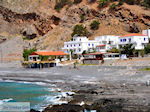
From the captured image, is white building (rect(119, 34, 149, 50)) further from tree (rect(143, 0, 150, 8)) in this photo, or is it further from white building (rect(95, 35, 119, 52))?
tree (rect(143, 0, 150, 8))

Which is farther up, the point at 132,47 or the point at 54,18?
the point at 54,18

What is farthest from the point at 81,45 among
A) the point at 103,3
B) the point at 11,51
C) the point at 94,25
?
the point at 11,51

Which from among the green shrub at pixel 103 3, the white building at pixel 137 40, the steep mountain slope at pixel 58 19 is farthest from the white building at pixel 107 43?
the green shrub at pixel 103 3

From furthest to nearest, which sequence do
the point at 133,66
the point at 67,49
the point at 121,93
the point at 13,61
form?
the point at 13,61, the point at 67,49, the point at 133,66, the point at 121,93

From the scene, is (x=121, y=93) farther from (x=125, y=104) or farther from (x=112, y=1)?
(x=112, y=1)

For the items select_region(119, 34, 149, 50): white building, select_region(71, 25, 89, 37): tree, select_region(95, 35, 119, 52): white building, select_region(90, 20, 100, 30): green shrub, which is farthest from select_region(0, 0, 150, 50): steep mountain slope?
select_region(119, 34, 149, 50): white building

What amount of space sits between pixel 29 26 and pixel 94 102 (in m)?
71.1

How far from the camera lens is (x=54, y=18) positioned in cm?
8712

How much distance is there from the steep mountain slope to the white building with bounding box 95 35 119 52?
841cm

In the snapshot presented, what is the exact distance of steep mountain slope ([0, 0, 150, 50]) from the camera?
236 ft

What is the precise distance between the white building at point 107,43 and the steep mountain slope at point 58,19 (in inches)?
331

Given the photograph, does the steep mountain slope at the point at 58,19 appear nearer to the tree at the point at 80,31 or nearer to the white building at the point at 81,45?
the tree at the point at 80,31

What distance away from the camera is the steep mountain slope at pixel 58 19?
71812mm

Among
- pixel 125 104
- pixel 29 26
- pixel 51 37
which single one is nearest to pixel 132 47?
pixel 51 37
